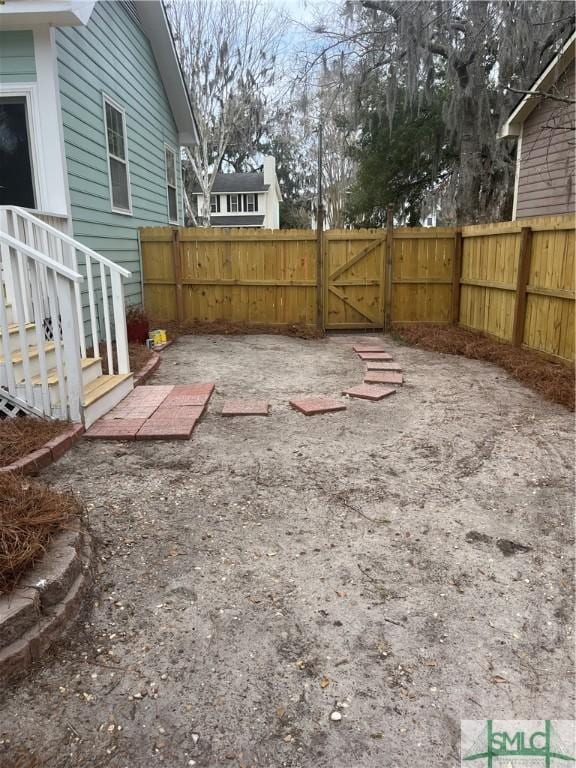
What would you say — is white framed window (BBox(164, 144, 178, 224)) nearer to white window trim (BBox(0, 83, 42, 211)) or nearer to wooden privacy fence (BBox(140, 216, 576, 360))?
wooden privacy fence (BBox(140, 216, 576, 360))

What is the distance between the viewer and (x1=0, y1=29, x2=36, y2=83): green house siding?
5648mm

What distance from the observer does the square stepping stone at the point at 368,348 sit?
761 cm

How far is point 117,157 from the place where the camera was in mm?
7980

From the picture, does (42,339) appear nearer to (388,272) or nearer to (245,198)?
(388,272)

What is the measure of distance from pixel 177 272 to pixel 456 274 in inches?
192

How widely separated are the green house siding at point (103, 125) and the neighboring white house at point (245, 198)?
19931 millimetres

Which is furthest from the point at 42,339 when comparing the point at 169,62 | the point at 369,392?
the point at 169,62

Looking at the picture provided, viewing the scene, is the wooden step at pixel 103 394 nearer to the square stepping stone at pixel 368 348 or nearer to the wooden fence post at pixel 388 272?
the square stepping stone at pixel 368 348

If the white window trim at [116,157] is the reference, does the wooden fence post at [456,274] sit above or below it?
A: below

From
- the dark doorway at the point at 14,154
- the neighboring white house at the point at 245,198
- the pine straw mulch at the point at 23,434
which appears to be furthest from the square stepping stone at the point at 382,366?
the neighboring white house at the point at 245,198

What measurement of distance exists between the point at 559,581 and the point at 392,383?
351 centimetres

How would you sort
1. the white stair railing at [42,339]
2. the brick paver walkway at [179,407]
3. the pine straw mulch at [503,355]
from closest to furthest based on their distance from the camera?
the white stair railing at [42,339]
the brick paver walkway at [179,407]
the pine straw mulch at [503,355]

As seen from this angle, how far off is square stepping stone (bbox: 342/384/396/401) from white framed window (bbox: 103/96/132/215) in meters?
4.90

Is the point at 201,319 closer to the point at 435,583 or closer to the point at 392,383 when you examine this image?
the point at 392,383
